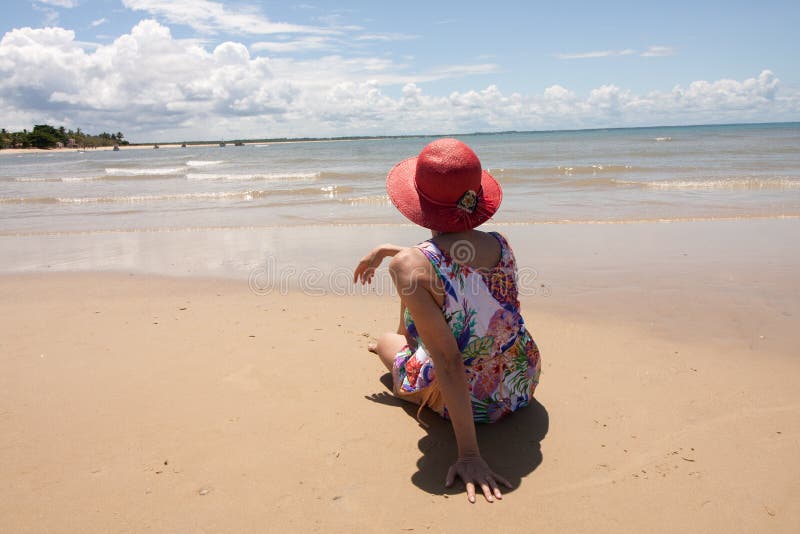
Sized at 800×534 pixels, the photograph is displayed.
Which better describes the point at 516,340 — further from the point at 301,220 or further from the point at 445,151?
the point at 301,220

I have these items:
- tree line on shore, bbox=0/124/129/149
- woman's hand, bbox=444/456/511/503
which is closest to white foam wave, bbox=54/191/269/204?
woman's hand, bbox=444/456/511/503

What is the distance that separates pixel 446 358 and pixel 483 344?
300 millimetres

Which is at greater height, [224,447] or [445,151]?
[445,151]

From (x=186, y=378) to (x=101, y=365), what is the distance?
613 mm

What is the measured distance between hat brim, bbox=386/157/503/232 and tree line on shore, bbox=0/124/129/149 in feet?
306

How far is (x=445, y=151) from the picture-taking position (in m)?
2.11

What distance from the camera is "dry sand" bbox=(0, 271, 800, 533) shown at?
6.69ft

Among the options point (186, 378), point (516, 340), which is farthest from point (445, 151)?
point (186, 378)

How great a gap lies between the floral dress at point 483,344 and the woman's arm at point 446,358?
0.09 m

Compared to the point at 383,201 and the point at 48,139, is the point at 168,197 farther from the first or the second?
the point at 48,139

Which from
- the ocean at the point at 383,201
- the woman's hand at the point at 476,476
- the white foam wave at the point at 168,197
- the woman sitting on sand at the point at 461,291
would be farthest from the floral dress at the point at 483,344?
the white foam wave at the point at 168,197

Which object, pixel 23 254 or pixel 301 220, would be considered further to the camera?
pixel 301 220

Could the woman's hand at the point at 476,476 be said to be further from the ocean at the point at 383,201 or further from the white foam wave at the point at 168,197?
the white foam wave at the point at 168,197

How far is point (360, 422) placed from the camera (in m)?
2.73
